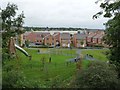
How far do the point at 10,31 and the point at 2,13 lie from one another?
119 cm

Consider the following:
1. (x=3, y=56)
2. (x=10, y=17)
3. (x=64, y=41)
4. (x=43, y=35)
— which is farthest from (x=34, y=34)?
(x=3, y=56)

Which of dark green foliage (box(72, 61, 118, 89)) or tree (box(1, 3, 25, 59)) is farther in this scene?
tree (box(1, 3, 25, 59))

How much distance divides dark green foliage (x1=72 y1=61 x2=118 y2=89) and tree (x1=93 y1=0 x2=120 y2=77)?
163 inches

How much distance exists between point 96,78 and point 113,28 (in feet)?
23.0

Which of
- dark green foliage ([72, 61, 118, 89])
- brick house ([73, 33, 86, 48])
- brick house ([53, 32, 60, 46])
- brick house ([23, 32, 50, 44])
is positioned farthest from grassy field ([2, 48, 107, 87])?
brick house ([23, 32, 50, 44])

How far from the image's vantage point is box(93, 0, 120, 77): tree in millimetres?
17208

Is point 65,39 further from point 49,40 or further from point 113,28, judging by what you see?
point 113,28

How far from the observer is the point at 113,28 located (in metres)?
18.4

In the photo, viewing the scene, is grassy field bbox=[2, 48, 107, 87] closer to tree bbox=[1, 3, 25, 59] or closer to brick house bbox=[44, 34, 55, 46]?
tree bbox=[1, 3, 25, 59]

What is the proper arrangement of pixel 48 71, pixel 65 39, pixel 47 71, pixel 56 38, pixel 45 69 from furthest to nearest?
pixel 56 38 → pixel 65 39 → pixel 45 69 → pixel 48 71 → pixel 47 71

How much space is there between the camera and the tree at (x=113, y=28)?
1721 cm

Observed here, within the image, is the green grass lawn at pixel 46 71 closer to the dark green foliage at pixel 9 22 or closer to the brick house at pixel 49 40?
the dark green foliage at pixel 9 22

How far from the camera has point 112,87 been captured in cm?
1233

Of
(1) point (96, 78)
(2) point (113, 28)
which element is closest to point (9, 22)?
(2) point (113, 28)
